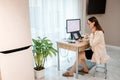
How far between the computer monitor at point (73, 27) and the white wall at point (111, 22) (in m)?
1.34

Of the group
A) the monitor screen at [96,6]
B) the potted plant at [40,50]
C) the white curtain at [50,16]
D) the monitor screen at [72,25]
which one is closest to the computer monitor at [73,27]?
the monitor screen at [72,25]

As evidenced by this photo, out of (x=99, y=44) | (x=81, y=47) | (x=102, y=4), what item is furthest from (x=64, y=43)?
(x=102, y=4)

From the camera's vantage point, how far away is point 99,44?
123 inches

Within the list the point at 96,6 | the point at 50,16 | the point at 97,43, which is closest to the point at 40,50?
the point at 50,16

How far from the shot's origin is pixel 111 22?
5.26 m

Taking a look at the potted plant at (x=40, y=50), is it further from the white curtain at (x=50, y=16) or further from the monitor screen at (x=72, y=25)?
the monitor screen at (x=72, y=25)

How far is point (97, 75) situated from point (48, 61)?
120cm

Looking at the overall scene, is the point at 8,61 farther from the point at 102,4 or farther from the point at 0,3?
the point at 102,4

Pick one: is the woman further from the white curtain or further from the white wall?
the white wall

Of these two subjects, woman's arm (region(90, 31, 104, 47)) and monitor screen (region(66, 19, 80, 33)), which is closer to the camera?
woman's arm (region(90, 31, 104, 47))

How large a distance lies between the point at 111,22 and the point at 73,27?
212cm

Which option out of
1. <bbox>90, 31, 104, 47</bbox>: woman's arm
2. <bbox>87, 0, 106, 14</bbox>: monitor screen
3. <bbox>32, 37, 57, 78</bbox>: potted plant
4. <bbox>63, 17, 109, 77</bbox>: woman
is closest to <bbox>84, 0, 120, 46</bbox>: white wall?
<bbox>87, 0, 106, 14</bbox>: monitor screen

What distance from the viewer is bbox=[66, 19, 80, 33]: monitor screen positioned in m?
3.56

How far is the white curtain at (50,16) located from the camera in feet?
11.2
